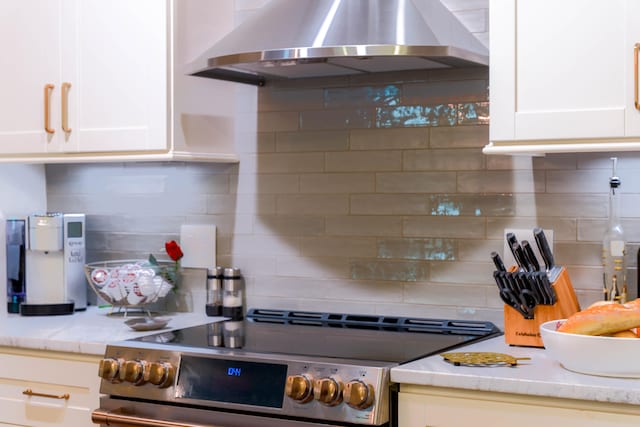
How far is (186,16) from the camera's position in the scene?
118 inches

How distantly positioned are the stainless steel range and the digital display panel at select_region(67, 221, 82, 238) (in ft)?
2.30

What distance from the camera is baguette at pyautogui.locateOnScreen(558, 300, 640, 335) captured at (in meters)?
2.16

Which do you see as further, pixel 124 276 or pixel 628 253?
pixel 124 276

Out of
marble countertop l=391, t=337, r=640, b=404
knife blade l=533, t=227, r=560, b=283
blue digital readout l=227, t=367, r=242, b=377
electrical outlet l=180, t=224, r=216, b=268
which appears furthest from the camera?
electrical outlet l=180, t=224, r=216, b=268

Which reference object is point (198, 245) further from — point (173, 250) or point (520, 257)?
point (520, 257)

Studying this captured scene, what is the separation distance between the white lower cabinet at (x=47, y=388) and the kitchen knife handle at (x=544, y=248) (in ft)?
4.21

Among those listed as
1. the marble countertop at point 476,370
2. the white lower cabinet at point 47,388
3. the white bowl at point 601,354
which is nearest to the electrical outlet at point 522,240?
the marble countertop at point 476,370

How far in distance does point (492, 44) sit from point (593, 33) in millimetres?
264

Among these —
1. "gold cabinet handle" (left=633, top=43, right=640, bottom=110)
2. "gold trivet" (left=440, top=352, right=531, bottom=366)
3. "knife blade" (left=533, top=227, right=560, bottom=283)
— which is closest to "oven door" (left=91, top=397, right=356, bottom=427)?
"gold trivet" (left=440, top=352, right=531, bottom=366)

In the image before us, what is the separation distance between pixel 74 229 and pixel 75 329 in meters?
0.52

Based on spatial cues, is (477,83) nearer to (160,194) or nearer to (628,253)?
(628,253)

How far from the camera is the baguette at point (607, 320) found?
2160mm

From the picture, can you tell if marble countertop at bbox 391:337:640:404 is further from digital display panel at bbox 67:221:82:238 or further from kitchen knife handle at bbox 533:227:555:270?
digital display panel at bbox 67:221:82:238

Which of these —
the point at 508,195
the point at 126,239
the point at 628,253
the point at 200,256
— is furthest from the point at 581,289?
the point at 126,239
